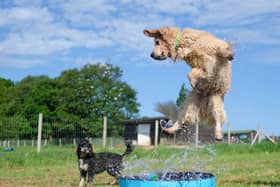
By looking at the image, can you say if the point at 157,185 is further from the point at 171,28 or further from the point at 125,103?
the point at 125,103

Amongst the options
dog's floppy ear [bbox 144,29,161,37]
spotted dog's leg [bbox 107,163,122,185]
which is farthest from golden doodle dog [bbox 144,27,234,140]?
spotted dog's leg [bbox 107,163,122,185]

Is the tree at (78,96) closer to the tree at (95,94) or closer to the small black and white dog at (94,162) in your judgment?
the tree at (95,94)

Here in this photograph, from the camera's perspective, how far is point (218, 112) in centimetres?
462

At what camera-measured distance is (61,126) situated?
66.7 ft

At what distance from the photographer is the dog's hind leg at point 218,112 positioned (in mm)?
4602

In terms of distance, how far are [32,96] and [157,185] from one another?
60.8m

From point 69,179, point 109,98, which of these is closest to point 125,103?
point 109,98

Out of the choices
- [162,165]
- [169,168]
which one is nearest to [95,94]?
[162,165]

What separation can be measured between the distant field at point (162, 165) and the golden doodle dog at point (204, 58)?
108 centimetres

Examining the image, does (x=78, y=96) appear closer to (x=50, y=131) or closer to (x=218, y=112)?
(x=50, y=131)

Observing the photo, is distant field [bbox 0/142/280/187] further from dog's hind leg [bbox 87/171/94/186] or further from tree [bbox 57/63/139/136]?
tree [bbox 57/63/139/136]

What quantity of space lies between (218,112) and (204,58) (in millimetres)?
600

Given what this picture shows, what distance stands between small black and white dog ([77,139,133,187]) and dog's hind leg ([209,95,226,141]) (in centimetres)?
597

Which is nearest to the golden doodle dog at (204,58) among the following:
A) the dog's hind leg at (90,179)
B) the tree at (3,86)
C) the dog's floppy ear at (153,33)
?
the dog's floppy ear at (153,33)
